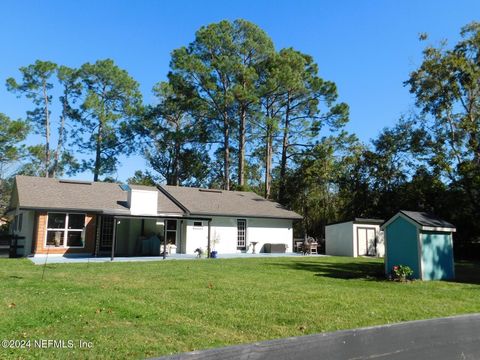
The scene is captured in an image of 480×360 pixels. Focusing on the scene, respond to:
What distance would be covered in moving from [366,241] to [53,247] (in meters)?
17.4

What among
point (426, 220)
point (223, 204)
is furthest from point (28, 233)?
point (426, 220)

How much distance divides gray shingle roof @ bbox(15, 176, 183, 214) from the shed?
37.8 ft

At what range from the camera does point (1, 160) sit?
34.8 metres

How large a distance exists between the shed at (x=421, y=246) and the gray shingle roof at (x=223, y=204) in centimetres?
1114

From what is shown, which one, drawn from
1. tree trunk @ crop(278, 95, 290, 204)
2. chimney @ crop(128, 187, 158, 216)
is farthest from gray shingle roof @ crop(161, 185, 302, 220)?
tree trunk @ crop(278, 95, 290, 204)

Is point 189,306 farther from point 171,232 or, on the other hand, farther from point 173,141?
point 173,141

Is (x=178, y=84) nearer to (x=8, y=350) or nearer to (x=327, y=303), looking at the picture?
(x=327, y=303)

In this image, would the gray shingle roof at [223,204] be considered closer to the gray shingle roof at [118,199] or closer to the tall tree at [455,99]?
the gray shingle roof at [118,199]

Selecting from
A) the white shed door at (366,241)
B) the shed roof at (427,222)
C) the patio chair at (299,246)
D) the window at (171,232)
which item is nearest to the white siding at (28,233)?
the window at (171,232)

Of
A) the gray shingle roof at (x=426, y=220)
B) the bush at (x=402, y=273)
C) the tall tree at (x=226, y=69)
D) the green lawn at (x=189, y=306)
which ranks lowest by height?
the green lawn at (x=189, y=306)

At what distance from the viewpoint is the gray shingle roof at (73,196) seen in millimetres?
18781

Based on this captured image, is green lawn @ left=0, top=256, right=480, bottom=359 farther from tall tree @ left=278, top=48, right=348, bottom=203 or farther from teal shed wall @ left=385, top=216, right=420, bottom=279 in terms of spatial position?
tall tree @ left=278, top=48, right=348, bottom=203

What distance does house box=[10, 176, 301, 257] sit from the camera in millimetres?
18859

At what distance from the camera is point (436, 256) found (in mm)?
13445
